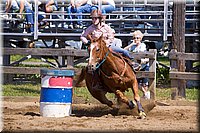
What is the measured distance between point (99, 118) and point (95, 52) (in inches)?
50.0

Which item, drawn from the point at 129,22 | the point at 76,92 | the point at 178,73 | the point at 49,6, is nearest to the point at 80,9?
the point at 49,6

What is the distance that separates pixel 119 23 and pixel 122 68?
271 inches

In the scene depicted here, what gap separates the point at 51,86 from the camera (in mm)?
10930

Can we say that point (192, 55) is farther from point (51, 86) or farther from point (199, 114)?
point (51, 86)

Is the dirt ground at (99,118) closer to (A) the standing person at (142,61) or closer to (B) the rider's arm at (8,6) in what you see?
(A) the standing person at (142,61)

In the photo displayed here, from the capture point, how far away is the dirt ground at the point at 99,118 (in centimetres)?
946

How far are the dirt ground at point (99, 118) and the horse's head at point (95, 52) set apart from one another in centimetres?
101

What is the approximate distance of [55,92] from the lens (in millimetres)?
10953

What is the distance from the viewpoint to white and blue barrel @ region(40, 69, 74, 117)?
10.9 m

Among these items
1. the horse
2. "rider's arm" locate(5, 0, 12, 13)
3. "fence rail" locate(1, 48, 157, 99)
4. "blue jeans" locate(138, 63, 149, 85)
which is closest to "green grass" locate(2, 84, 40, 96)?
"fence rail" locate(1, 48, 157, 99)

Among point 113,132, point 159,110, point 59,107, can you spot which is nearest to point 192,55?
point 159,110

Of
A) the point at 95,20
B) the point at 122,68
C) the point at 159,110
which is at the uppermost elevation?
the point at 95,20

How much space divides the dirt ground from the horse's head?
1.01 meters

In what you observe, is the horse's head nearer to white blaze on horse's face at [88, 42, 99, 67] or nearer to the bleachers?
white blaze on horse's face at [88, 42, 99, 67]
